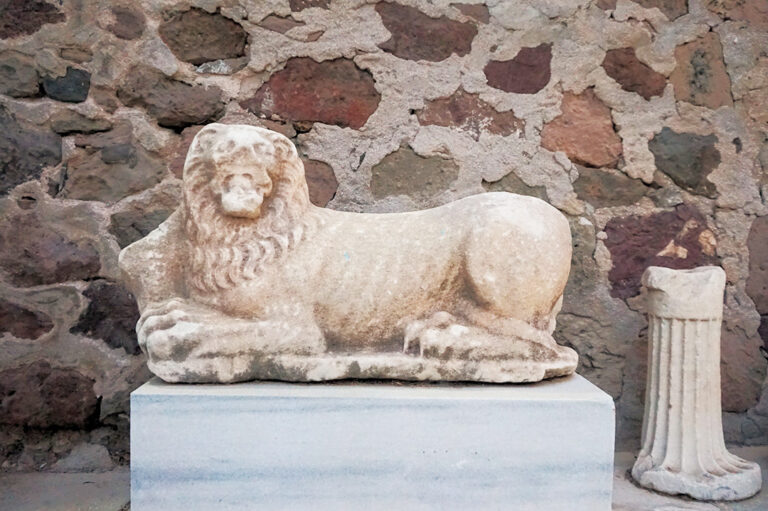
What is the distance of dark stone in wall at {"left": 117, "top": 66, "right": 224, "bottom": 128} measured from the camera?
7.29 ft

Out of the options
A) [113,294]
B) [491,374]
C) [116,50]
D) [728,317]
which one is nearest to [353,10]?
[116,50]

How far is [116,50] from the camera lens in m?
2.21

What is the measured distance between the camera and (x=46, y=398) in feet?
7.11

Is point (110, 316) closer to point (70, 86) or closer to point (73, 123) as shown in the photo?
point (73, 123)

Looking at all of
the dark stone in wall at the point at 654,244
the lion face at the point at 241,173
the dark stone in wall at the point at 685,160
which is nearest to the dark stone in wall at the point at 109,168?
the lion face at the point at 241,173

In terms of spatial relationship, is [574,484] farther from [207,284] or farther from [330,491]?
[207,284]

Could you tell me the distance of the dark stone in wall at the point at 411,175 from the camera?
2.34 m

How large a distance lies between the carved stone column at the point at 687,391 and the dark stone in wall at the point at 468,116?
2.56 feet

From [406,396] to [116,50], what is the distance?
1.68 meters

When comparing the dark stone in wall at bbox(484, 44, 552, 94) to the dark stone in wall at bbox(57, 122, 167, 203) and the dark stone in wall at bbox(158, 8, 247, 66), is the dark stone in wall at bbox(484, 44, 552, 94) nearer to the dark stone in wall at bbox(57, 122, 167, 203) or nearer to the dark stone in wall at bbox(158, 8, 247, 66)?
the dark stone in wall at bbox(158, 8, 247, 66)

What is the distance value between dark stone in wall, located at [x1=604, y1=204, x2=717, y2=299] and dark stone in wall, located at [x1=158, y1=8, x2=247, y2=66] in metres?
1.58

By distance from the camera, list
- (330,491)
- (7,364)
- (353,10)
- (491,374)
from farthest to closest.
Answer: (353,10) → (7,364) → (491,374) → (330,491)

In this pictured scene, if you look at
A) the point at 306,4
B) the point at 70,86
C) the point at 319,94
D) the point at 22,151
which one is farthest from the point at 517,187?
the point at 22,151

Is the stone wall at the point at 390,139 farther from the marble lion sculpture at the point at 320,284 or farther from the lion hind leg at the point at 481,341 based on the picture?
the lion hind leg at the point at 481,341
